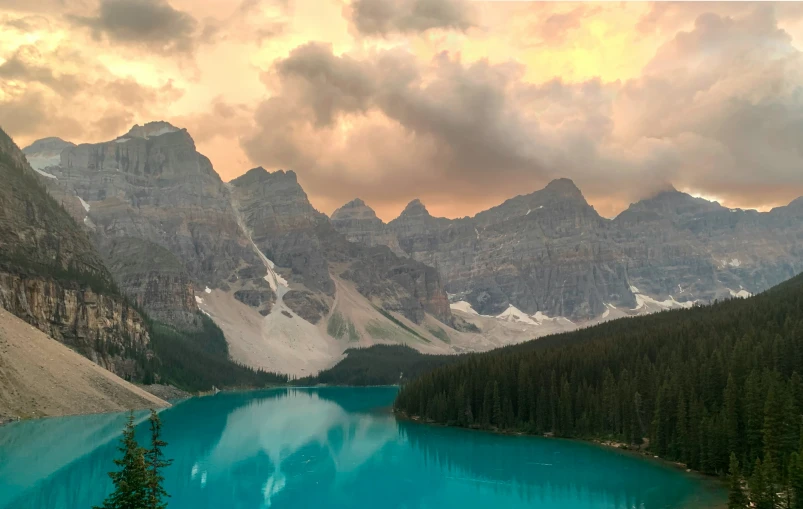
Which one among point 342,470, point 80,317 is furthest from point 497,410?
point 80,317

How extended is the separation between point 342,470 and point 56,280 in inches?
3960

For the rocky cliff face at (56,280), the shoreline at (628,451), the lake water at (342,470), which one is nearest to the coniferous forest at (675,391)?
the shoreline at (628,451)

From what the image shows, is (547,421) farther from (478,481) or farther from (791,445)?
(791,445)

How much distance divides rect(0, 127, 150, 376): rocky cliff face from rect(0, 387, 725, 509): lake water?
4542cm

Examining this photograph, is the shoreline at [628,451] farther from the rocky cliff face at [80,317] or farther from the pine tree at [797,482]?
the rocky cliff face at [80,317]

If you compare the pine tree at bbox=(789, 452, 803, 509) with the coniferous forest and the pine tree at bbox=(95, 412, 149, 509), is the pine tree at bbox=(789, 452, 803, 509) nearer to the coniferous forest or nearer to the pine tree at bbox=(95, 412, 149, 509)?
the coniferous forest

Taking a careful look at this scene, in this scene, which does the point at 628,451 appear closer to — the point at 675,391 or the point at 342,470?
the point at 675,391

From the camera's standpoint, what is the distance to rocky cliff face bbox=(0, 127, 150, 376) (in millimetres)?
138750

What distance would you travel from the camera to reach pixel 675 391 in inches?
3098

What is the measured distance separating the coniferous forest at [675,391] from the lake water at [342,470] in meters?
4.61

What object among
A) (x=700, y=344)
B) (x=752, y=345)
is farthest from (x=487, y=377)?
(x=752, y=345)

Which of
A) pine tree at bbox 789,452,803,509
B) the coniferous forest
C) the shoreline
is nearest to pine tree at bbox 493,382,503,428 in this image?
Result: the coniferous forest

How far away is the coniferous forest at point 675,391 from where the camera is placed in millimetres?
55812

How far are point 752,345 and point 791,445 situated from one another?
31914 mm
